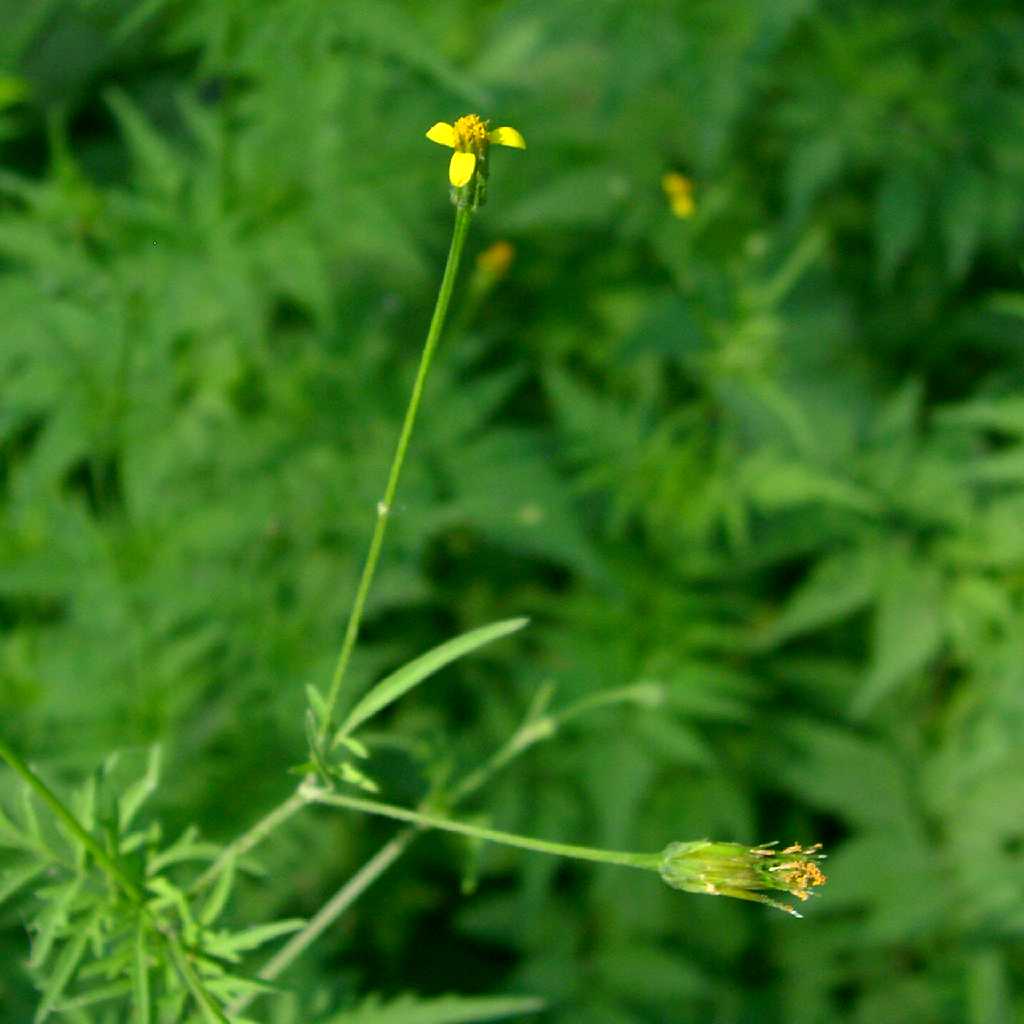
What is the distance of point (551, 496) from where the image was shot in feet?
7.56

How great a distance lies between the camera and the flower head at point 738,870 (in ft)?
3.10

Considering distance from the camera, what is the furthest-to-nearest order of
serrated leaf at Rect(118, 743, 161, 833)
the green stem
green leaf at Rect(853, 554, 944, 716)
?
green leaf at Rect(853, 554, 944, 716)
serrated leaf at Rect(118, 743, 161, 833)
the green stem

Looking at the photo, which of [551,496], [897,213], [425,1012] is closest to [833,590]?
[551,496]

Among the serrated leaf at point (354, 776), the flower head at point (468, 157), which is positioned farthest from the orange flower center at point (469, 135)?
the serrated leaf at point (354, 776)

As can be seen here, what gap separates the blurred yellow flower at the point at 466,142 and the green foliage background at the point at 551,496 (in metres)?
1.02

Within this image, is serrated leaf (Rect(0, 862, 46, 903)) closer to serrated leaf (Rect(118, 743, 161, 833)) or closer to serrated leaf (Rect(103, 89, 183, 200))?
serrated leaf (Rect(118, 743, 161, 833))

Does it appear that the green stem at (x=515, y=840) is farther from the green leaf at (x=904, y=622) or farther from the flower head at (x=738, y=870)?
the green leaf at (x=904, y=622)

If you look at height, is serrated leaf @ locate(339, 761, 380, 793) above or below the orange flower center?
below

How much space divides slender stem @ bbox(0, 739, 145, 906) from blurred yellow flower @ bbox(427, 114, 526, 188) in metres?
0.53

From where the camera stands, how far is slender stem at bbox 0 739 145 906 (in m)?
0.94

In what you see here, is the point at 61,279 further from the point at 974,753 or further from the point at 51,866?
the point at 974,753

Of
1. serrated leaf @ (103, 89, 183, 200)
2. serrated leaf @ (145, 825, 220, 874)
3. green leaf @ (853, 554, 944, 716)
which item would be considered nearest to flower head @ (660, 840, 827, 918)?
serrated leaf @ (145, 825, 220, 874)

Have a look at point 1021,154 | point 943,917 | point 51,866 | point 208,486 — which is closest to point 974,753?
point 943,917

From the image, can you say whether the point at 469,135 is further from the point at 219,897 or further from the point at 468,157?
the point at 219,897
